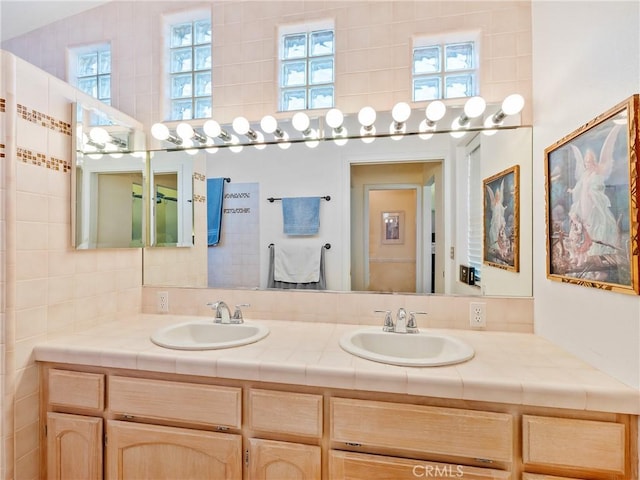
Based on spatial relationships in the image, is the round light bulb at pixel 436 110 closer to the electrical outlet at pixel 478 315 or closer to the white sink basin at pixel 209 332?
the electrical outlet at pixel 478 315

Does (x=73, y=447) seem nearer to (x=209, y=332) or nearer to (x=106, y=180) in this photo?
(x=209, y=332)

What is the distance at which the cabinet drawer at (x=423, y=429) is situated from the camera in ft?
3.34

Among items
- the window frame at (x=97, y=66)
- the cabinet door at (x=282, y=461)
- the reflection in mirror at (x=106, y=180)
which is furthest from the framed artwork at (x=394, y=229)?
the window frame at (x=97, y=66)

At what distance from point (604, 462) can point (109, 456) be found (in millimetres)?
1790

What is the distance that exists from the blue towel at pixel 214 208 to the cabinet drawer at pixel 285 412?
1.00m

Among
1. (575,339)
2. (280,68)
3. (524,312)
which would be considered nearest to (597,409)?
(575,339)

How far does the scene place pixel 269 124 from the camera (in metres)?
1.74

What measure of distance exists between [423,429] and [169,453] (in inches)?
38.8

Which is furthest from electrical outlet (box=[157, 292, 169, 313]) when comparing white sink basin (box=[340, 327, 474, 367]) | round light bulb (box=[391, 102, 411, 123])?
round light bulb (box=[391, 102, 411, 123])

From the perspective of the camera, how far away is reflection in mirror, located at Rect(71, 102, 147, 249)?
152cm

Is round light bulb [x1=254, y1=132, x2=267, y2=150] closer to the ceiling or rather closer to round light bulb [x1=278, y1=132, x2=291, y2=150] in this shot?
round light bulb [x1=278, y1=132, x2=291, y2=150]

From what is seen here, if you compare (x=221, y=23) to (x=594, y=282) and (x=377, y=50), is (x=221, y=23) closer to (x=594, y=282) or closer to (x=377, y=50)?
(x=377, y=50)

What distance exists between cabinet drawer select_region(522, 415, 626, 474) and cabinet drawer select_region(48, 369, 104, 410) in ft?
5.27

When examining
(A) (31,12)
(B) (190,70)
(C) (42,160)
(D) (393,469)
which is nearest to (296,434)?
(D) (393,469)
